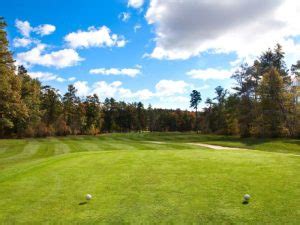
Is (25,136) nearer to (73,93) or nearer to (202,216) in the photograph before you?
(73,93)

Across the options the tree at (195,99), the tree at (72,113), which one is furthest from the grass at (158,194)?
the tree at (195,99)

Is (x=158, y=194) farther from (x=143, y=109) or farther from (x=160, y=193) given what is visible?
(x=143, y=109)

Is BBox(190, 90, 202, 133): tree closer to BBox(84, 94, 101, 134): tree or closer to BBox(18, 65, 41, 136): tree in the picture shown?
BBox(84, 94, 101, 134): tree

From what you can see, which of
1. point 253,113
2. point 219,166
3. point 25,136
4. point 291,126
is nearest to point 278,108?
point 291,126

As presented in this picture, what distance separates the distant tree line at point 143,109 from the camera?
39031mm

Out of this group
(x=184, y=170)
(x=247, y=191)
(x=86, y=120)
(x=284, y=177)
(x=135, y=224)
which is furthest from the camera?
(x=86, y=120)

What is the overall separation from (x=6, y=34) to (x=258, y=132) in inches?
1384

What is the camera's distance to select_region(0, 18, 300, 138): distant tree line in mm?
39031

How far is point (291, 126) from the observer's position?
3972cm

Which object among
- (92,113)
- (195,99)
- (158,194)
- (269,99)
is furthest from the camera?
(195,99)

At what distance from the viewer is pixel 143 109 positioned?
121 meters

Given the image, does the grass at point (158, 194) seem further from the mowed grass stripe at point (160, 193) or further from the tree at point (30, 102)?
the tree at point (30, 102)

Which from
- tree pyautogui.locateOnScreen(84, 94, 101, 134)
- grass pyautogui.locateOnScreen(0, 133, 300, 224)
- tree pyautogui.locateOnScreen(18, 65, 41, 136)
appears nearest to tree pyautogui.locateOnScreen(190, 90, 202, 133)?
tree pyautogui.locateOnScreen(84, 94, 101, 134)

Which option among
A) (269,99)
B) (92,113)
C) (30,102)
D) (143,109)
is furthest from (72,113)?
(269,99)
